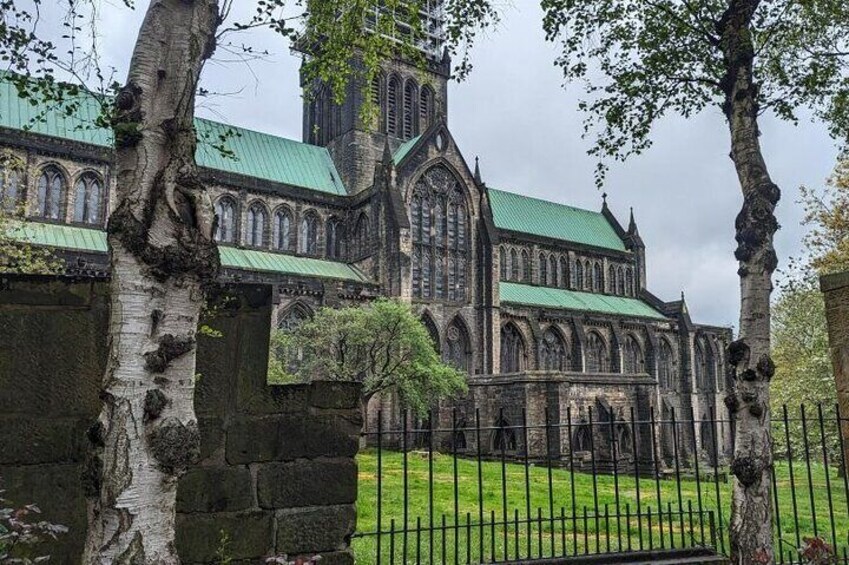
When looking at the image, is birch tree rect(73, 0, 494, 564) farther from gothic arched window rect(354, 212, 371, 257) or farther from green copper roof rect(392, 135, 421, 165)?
green copper roof rect(392, 135, 421, 165)

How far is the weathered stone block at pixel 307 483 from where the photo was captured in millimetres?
4566

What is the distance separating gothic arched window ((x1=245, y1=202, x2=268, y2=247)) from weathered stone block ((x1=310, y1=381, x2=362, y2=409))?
3310 cm

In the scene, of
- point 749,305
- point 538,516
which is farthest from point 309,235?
point 749,305

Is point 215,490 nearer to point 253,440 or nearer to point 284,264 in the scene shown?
point 253,440

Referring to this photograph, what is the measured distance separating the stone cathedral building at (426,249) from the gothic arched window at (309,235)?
10 centimetres

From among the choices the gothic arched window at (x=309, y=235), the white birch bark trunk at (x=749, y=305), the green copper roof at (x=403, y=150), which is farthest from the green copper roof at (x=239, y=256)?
the white birch bark trunk at (x=749, y=305)

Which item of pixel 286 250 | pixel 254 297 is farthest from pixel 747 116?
pixel 286 250

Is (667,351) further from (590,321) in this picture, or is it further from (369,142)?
(369,142)

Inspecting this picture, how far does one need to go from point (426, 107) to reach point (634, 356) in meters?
23.1

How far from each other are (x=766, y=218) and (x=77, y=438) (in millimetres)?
6458

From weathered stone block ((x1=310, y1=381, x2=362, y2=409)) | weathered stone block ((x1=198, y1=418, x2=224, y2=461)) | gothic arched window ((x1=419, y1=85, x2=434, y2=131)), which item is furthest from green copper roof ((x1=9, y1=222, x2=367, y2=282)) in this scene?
weathered stone block ((x1=310, y1=381, x2=362, y2=409))

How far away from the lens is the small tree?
28312mm

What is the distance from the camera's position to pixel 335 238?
131ft

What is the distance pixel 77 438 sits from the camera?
162 inches
